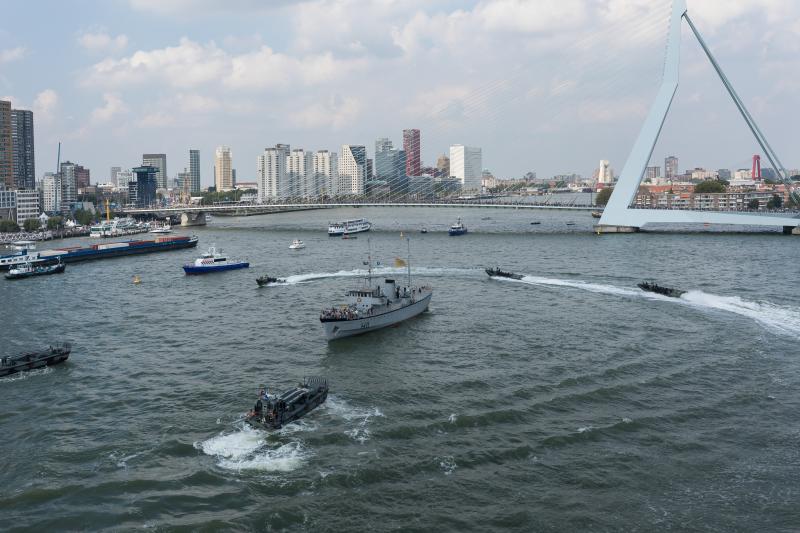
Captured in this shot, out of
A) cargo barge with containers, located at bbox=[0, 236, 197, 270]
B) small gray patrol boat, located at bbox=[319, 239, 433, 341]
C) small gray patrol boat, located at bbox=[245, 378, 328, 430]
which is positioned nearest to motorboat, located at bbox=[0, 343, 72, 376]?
small gray patrol boat, located at bbox=[319, 239, 433, 341]

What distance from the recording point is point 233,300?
23.0 metres

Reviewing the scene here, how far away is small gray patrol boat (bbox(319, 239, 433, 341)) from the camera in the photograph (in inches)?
654

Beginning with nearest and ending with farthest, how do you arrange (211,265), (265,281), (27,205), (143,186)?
(265,281), (211,265), (27,205), (143,186)

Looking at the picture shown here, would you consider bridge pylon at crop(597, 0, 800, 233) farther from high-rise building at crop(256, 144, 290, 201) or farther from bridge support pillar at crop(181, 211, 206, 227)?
high-rise building at crop(256, 144, 290, 201)

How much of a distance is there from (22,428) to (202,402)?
2.97 meters

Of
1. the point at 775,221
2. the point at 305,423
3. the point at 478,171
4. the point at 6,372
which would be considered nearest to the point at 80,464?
the point at 305,423

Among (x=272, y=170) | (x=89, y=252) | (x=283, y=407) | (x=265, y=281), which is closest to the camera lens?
(x=283, y=407)

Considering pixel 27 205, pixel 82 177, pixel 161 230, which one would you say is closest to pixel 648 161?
pixel 161 230

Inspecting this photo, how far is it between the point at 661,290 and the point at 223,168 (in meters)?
172

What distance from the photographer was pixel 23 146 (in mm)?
110062

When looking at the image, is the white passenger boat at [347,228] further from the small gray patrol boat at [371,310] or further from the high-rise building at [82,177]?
the high-rise building at [82,177]

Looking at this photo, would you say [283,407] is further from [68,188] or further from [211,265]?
[68,188]

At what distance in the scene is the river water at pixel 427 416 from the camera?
8320 millimetres

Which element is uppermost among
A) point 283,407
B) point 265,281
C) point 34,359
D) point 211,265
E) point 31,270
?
point 211,265
